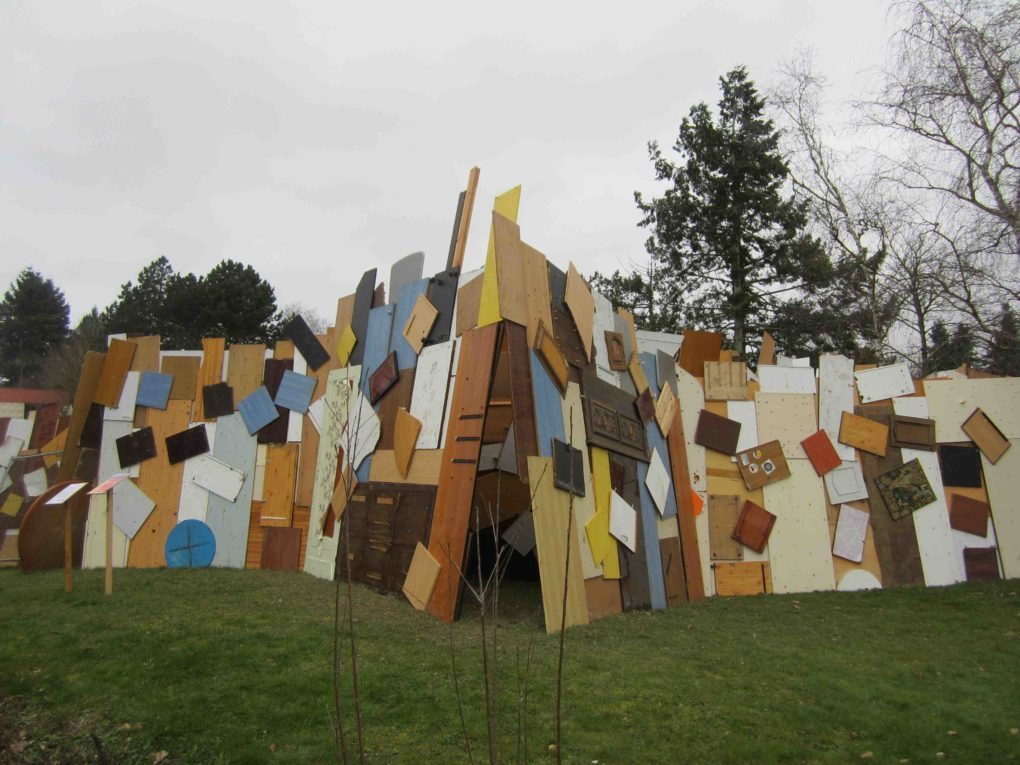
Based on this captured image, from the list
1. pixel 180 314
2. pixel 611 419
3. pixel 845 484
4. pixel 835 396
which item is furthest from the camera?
pixel 180 314

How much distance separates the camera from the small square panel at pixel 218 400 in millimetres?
10586

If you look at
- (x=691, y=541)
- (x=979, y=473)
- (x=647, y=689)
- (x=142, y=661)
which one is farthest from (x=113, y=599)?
(x=979, y=473)

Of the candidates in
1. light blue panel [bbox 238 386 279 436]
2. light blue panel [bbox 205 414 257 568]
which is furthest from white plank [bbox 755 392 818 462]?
light blue panel [bbox 205 414 257 568]

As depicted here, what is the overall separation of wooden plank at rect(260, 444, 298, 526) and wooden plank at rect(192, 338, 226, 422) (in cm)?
132

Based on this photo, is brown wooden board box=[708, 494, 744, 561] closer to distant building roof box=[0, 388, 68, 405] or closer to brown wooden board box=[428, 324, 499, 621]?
brown wooden board box=[428, 324, 499, 621]

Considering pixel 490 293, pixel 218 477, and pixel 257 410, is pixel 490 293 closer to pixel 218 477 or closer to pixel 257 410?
pixel 257 410

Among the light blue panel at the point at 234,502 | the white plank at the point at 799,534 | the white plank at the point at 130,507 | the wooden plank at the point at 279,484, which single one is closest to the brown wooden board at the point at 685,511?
the white plank at the point at 799,534

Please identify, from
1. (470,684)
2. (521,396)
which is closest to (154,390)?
(521,396)

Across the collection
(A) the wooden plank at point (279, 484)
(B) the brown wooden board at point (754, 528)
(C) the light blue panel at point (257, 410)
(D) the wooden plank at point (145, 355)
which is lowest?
(B) the brown wooden board at point (754, 528)

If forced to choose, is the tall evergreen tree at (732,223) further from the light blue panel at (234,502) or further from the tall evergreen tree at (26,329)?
the tall evergreen tree at (26,329)

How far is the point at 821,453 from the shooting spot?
32.9ft

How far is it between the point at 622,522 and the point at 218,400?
6.44 meters

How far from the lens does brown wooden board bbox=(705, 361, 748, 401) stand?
408 inches

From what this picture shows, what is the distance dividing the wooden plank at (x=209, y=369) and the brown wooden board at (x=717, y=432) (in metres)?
7.36
